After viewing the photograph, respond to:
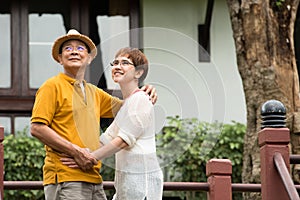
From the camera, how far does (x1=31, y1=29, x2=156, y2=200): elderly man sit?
721 cm

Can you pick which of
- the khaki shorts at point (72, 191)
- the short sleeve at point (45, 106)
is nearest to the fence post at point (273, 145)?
the khaki shorts at point (72, 191)

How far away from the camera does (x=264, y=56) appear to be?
38.1 feet

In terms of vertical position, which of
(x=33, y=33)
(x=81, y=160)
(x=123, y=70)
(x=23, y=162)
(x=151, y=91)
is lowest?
(x=81, y=160)

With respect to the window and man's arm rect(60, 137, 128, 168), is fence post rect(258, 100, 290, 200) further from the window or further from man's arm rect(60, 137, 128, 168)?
the window

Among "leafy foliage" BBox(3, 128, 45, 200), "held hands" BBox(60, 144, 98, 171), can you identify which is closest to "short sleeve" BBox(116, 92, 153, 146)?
"held hands" BBox(60, 144, 98, 171)

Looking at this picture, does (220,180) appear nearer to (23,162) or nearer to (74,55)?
(74,55)

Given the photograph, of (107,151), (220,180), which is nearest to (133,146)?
(107,151)

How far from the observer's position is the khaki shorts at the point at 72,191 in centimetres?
721

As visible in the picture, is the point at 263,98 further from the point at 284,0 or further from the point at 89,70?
the point at 89,70

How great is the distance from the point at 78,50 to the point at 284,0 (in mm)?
4651

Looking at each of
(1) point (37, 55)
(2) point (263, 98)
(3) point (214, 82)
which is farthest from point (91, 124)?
(1) point (37, 55)

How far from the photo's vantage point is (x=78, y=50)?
24.5 feet

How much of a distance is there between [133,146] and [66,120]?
0.48 metres

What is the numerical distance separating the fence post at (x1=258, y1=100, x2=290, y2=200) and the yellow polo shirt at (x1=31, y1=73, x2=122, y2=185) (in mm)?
1443
